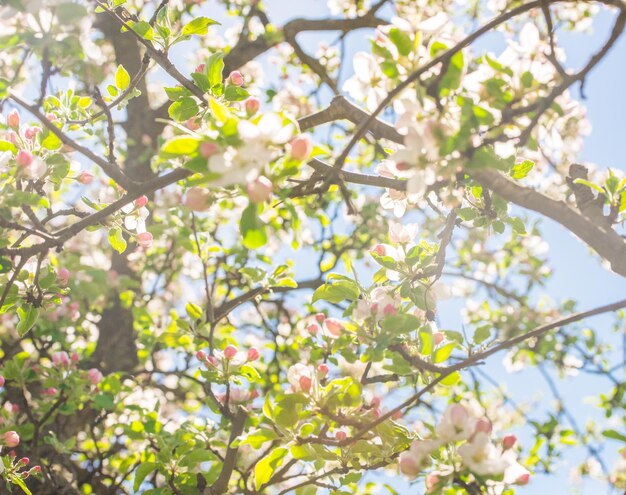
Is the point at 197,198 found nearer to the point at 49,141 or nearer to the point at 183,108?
the point at 183,108

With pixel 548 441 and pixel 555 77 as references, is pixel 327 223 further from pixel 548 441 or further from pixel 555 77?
pixel 555 77

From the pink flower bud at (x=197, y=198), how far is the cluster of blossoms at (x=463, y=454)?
2.16 ft

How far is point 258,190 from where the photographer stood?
3.28ft

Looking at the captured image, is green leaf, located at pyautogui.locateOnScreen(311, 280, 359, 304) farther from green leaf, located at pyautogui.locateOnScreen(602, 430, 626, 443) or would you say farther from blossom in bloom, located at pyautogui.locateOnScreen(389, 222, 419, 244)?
green leaf, located at pyautogui.locateOnScreen(602, 430, 626, 443)

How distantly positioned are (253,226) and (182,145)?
0.19 meters

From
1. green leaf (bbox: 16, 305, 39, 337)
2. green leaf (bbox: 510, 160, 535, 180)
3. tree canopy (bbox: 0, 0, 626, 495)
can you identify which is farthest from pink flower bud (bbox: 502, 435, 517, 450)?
green leaf (bbox: 16, 305, 39, 337)

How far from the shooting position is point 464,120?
102 centimetres

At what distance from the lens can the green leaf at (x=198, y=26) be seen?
5.35 ft

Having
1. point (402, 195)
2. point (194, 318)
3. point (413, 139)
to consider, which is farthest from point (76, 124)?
point (413, 139)

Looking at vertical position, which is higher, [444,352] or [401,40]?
[401,40]

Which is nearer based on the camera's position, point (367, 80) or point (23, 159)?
point (367, 80)

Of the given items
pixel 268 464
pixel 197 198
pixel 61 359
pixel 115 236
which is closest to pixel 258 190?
pixel 197 198

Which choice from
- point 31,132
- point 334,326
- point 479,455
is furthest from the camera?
point 31,132

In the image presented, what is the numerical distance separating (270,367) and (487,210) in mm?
2319
